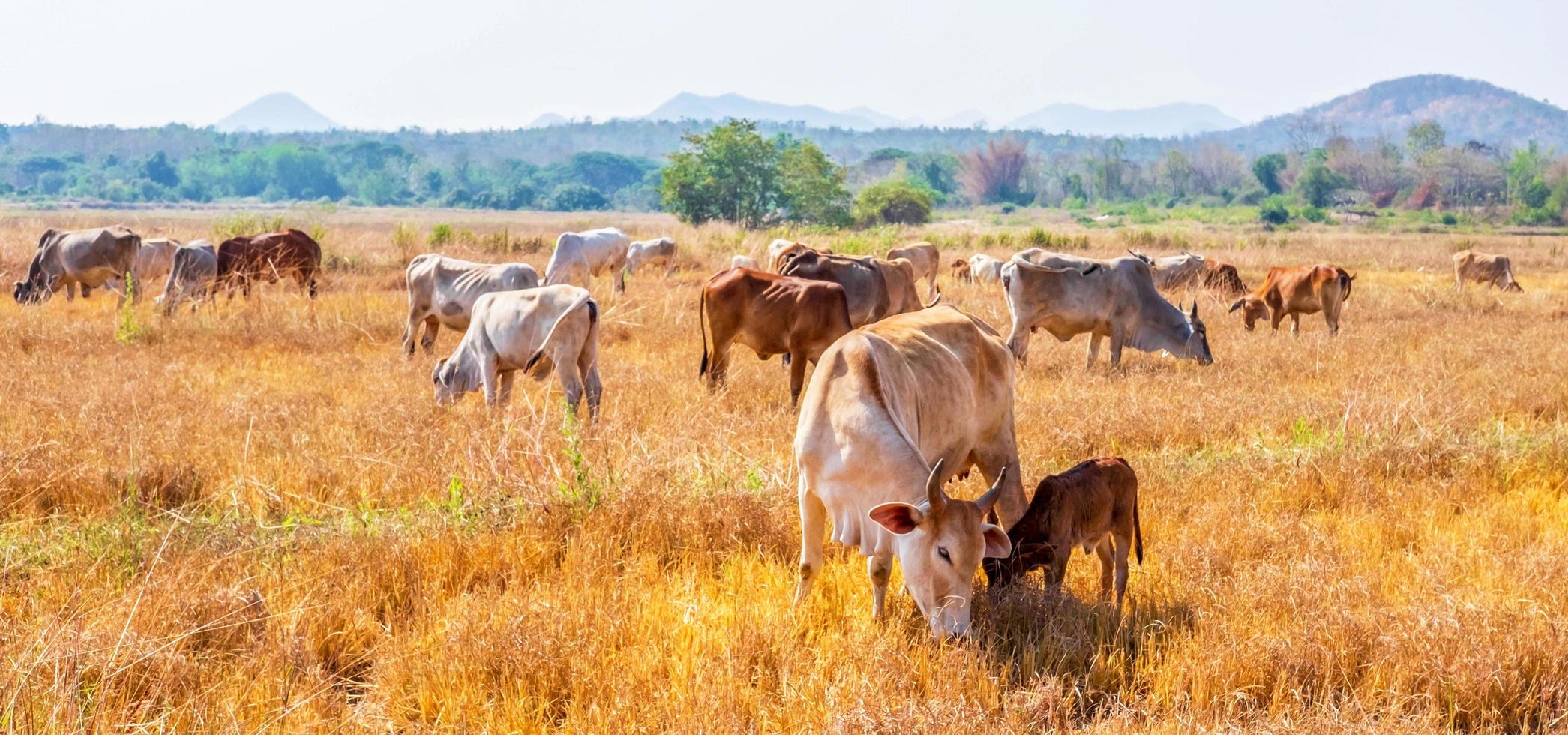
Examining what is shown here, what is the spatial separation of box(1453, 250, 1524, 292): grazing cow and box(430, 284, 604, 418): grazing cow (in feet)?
75.6

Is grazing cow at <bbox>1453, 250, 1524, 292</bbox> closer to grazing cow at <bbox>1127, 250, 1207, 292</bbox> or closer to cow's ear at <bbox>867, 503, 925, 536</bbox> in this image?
grazing cow at <bbox>1127, 250, 1207, 292</bbox>

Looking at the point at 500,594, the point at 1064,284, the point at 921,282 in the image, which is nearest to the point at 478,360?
the point at 500,594

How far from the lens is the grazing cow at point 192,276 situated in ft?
57.6

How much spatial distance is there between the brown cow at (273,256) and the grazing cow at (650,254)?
6.96 meters

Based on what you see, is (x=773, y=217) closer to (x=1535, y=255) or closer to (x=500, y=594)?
(x=1535, y=255)

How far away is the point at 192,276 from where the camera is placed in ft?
62.8

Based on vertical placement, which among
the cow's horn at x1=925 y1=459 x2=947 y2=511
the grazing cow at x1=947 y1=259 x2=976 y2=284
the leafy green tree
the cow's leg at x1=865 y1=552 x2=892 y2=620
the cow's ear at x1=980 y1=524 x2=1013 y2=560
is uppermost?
the leafy green tree

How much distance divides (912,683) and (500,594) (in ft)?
7.25

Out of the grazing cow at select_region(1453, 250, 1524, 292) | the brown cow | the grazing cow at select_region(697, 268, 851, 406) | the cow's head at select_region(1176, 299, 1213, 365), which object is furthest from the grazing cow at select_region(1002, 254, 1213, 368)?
the grazing cow at select_region(1453, 250, 1524, 292)

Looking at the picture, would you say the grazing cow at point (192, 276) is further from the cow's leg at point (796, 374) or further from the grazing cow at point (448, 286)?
the cow's leg at point (796, 374)

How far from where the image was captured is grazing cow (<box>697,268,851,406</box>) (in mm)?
11023

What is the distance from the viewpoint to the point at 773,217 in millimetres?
55000

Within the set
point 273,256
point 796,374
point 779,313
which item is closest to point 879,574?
point 796,374

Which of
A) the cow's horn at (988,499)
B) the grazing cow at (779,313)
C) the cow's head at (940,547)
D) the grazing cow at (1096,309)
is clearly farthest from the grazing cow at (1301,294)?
the cow's head at (940,547)
